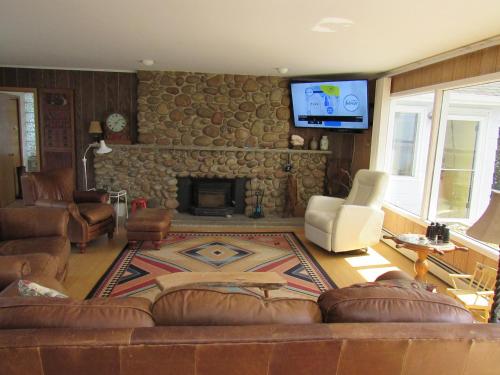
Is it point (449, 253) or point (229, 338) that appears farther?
point (449, 253)

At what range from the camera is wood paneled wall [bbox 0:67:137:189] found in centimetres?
571

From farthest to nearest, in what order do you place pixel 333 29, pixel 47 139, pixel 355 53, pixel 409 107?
pixel 47 139, pixel 409 107, pixel 355 53, pixel 333 29

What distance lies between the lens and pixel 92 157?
594cm

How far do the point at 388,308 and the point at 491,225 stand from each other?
100 cm

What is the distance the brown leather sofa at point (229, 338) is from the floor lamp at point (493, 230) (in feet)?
2.22

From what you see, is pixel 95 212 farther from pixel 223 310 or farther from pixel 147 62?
pixel 223 310

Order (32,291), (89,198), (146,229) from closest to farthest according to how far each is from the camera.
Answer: (32,291), (146,229), (89,198)

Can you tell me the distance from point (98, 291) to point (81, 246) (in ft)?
3.81

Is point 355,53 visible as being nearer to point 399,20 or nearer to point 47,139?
point 399,20

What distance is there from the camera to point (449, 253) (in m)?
3.77

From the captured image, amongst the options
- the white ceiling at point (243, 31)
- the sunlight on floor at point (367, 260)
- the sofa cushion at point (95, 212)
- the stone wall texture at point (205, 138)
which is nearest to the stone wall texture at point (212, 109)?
the stone wall texture at point (205, 138)

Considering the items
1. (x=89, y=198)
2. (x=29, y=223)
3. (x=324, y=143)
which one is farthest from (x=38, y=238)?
(x=324, y=143)

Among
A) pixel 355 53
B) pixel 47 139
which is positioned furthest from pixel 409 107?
pixel 47 139

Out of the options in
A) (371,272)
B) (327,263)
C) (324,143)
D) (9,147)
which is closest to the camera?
(371,272)
